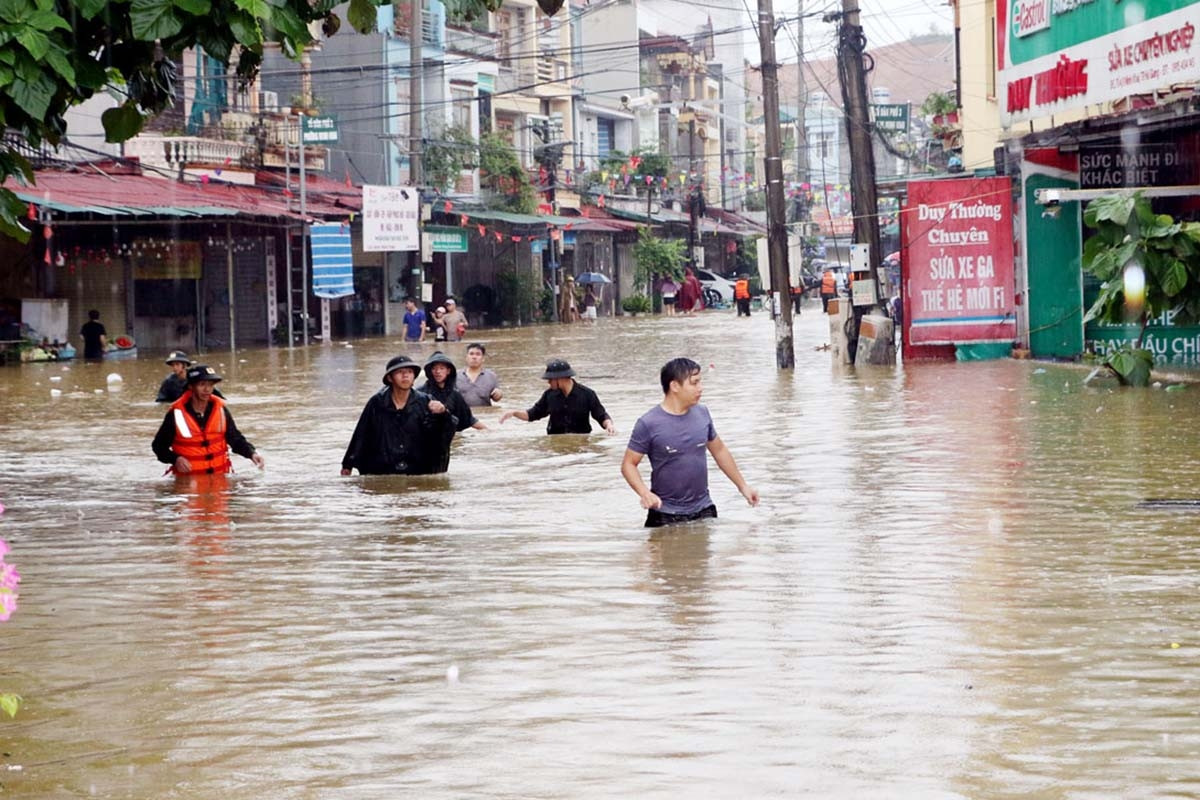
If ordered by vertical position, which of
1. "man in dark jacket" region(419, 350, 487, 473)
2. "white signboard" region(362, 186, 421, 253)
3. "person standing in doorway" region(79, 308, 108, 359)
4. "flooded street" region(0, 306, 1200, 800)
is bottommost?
"flooded street" region(0, 306, 1200, 800)

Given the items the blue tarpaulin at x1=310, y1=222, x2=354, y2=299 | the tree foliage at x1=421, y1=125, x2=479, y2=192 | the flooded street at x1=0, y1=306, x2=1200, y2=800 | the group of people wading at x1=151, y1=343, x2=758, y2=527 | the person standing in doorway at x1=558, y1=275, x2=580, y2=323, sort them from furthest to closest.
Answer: the person standing in doorway at x1=558, y1=275, x2=580, y2=323 < the tree foliage at x1=421, y1=125, x2=479, y2=192 < the blue tarpaulin at x1=310, y1=222, x2=354, y2=299 < the group of people wading at x1=151, y1=343, x2=758, y2=527 < the flooded street at x1=0, y1=306, x2=1200, y2=800

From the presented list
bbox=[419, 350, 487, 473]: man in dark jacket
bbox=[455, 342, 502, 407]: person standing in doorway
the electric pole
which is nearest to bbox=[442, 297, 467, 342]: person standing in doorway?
the electric pole

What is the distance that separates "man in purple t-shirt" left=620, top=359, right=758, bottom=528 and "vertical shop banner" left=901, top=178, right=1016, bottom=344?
59.9ft

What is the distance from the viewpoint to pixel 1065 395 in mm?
21453

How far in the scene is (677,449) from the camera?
11148mm

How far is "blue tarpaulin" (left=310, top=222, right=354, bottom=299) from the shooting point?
43719 millimetres

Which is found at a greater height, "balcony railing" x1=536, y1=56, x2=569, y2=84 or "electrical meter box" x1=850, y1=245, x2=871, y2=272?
"balcony railing" x1=536, y1=56, x2=569, y2=84

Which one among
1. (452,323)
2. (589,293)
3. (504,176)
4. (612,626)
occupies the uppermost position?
(504,176)

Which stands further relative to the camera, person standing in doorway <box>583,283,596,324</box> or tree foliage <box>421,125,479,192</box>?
person standing in doorway <box>583,283,596,324</box>

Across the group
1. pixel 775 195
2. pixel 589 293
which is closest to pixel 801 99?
pixel 589 293

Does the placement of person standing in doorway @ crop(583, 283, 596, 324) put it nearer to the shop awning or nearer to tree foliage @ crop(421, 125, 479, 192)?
tree foliage @ crop(421, 125, 479, 192)

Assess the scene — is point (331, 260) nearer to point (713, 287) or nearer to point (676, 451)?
point (676, 451)

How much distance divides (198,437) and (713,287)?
6170cm

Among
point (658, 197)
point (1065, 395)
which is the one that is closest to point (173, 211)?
point (1065, 395)
